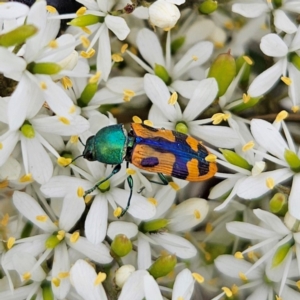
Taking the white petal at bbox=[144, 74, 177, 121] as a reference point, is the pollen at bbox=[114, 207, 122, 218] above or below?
below

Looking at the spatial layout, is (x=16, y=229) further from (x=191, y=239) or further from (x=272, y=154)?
(x=272, y=154)

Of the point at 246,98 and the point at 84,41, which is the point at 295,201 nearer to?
the point at 246,98

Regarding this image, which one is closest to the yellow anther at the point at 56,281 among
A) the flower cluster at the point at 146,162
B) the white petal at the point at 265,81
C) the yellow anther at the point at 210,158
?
the flower cluster at the point at 146,162

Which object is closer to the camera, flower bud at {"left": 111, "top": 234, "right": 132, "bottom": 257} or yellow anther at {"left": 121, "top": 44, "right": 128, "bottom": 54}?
flower bud at {"left": 111, "top": 234, "right": 132, "bottom": 257}

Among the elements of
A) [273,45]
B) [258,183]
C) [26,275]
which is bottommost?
Result: [26,275]

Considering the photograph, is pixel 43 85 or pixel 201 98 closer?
pixel 43 85

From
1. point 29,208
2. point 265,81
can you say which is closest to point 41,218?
point 29,208

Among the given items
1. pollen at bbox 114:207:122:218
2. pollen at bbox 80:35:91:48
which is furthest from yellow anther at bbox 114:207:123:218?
pollen at bbox 80:35:91:48

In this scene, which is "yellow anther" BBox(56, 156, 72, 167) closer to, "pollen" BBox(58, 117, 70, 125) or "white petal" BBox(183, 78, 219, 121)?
"pollen" BBox(58, 117, 70, 125)
